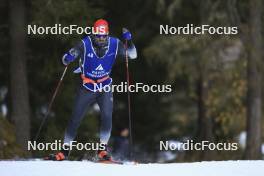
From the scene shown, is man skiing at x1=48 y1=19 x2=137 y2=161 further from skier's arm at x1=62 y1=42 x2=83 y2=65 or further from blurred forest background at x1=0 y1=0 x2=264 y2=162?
blurred forest background at x1=0 y1=0 x2=264 y2=162

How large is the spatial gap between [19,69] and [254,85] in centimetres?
559

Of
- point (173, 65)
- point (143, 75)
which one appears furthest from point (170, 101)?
point (173, 65)

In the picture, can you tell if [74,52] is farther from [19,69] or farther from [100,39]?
[19,69]

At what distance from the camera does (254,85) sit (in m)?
18.8

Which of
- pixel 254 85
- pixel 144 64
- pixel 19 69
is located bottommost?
pixel 254 85

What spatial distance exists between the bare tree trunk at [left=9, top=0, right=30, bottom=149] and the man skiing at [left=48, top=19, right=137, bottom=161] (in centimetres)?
426

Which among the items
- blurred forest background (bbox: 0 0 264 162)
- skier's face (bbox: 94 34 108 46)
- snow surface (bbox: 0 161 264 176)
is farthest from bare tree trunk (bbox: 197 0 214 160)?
snow surface (bbox: 0 161 264 176)

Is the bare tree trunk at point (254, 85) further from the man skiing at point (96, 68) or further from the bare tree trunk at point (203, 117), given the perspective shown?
the man skiing at point (96, 68)

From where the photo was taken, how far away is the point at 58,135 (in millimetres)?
15867

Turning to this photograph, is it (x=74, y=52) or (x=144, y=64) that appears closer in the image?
(x=74, y=52)

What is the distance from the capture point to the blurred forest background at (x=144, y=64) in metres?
16.5

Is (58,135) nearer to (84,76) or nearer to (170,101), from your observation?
(84,76)

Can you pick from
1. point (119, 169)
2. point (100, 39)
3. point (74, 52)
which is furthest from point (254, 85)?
point (119, 169)

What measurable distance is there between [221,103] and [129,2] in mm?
3993
